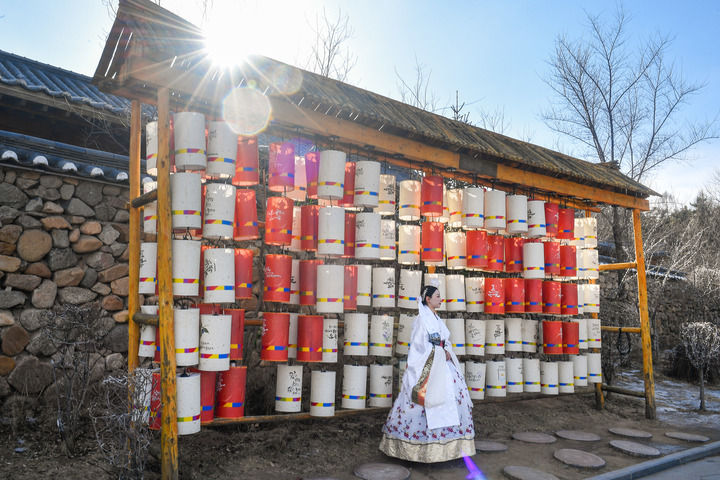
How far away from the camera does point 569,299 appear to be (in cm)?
672

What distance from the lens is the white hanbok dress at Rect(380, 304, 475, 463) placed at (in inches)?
186

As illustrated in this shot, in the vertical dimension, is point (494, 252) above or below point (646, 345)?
above

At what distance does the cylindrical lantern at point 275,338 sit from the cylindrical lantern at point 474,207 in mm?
2526

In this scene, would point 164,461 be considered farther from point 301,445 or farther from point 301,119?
point 301,119

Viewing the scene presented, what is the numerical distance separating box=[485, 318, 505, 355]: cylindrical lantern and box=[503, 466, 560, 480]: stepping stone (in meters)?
1.46

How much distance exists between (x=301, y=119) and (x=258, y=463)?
314cm

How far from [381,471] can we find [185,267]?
2482 mm

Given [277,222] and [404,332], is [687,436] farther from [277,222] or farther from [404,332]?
[277,222]

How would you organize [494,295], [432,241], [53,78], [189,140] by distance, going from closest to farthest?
[189,140] < [432,241] < [494,295] < [53,78]

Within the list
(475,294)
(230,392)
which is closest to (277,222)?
(230,392)

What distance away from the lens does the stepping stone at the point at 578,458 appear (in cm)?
496

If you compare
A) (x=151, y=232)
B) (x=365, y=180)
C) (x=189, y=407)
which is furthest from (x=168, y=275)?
(x=365, y=180)

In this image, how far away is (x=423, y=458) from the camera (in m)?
4.70

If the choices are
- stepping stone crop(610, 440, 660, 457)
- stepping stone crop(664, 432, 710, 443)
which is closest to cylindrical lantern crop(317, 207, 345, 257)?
stepping stone crop(610, 440, 660, 457)
